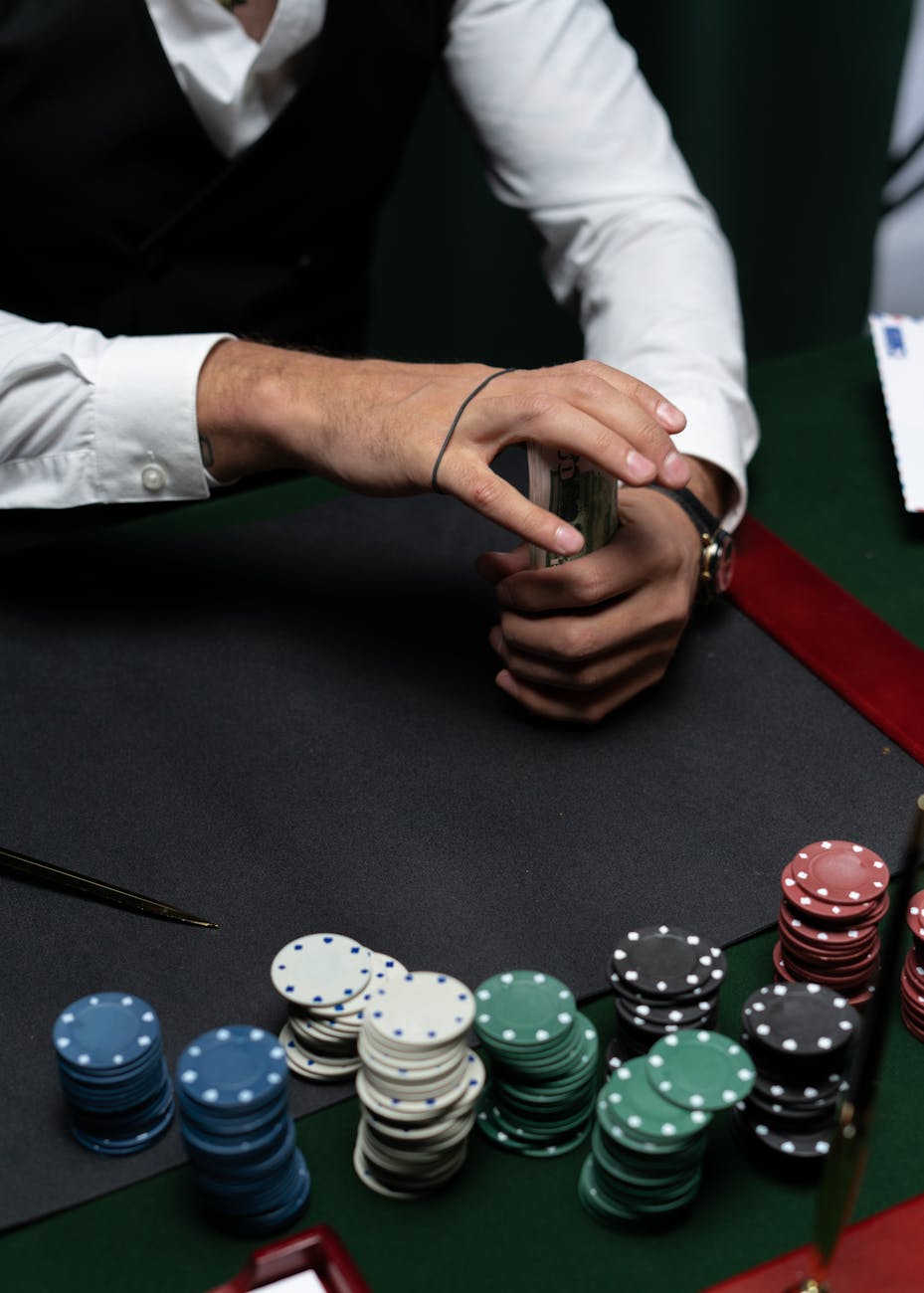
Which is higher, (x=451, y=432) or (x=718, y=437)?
(x=451, y=432)

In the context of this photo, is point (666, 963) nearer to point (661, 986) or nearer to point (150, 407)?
point (661, 986)

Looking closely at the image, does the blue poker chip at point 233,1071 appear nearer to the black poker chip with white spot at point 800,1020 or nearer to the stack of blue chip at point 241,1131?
the stack of blue chip at point 241,1131

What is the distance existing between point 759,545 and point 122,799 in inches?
28.9

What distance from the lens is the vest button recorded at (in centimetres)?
147

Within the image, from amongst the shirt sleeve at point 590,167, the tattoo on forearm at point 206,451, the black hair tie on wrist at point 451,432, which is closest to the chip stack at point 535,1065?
the black hair tie on wrist at point 451,432

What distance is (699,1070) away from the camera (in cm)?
84

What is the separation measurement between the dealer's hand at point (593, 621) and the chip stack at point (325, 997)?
15.0 inches

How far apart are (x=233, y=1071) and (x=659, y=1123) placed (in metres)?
0.25

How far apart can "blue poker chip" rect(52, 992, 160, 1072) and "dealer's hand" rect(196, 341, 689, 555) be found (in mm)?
527

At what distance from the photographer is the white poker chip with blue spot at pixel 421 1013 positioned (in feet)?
2.74

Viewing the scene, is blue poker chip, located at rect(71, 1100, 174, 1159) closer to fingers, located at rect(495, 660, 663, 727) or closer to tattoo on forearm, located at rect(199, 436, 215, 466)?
fingers, located at rect(495, 660, 663, 727)

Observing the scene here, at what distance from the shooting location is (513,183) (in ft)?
6.47

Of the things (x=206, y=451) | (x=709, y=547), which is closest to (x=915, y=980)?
(x=709, y=547)

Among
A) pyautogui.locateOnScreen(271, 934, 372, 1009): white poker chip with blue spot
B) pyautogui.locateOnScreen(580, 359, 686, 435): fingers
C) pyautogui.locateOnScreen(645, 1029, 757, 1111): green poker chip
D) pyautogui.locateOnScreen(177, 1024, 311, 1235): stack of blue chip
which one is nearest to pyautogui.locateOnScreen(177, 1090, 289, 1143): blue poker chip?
pyautogui.locateOnScreen(177, 1024, 311, 1235): stack of blue chip
